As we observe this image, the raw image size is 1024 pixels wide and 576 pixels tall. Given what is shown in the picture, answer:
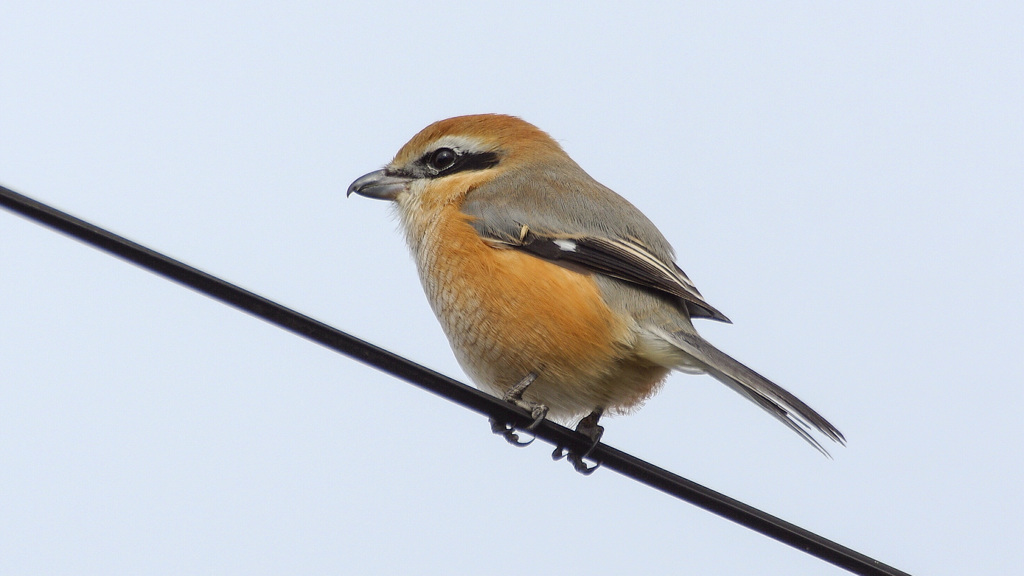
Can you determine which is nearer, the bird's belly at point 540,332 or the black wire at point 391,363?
the black wire at point 391,363

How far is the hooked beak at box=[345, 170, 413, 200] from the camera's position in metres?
4.25

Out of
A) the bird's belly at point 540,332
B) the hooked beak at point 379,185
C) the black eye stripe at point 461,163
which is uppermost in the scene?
the black eye stripe at point 461,163

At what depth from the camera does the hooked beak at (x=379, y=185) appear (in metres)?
4.25

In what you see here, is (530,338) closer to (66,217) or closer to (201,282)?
(201,282)

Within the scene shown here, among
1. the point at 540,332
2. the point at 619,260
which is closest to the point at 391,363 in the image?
the point at 540,332

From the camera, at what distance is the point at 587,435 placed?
11.4 ft

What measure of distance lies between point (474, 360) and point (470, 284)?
0.85 feet

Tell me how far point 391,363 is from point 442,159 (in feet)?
6.76

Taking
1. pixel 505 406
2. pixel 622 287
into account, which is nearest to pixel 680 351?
pixel 622 287

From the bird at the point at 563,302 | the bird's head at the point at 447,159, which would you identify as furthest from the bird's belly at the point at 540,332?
the bird's head at the point at 447,159

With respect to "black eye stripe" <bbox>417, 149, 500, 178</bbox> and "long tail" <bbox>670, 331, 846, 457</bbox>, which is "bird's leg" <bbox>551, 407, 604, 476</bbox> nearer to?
"long tail" <bbox>670, 331, 846, 457</bbox>

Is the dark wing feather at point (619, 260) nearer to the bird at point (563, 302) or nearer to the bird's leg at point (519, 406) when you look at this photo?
the bird at point (563, 302)

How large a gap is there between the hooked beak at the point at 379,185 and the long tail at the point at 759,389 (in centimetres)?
149

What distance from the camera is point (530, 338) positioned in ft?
10.8
